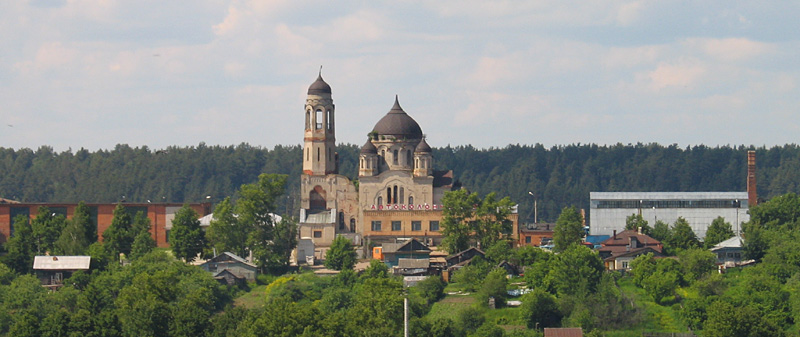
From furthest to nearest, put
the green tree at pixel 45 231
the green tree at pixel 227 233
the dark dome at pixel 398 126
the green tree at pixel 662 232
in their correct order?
the dark dome at pixel 398 126 → the green tree at pixel 662 232 → the green tree at pixel 45 231 → the green tree at pixel 227 233

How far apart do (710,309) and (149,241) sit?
31.7 m

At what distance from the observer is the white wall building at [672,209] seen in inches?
3804

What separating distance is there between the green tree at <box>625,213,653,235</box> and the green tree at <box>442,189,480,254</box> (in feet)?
35.7

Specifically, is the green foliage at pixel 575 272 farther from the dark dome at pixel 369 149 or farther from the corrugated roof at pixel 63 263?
the corrugated roof at pixel 63 263

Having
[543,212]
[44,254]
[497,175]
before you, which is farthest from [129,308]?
[497,175]

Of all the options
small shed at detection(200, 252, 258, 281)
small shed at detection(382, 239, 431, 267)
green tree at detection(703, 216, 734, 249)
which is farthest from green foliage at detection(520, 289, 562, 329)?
green tree at detection(703, 216, 734, 249)

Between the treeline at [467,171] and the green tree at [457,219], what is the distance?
68.3m

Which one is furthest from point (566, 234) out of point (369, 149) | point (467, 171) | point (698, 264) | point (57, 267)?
point (467, 171)

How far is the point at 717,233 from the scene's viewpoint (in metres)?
87.4

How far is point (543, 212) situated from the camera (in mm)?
168375

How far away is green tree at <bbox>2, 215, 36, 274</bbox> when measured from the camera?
8012cm

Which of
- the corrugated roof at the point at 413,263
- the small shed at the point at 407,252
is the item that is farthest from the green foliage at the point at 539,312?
the small shed at the point at 407,252

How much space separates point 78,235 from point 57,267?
4552 mm

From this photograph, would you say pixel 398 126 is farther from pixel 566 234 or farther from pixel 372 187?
pixel 566 234
